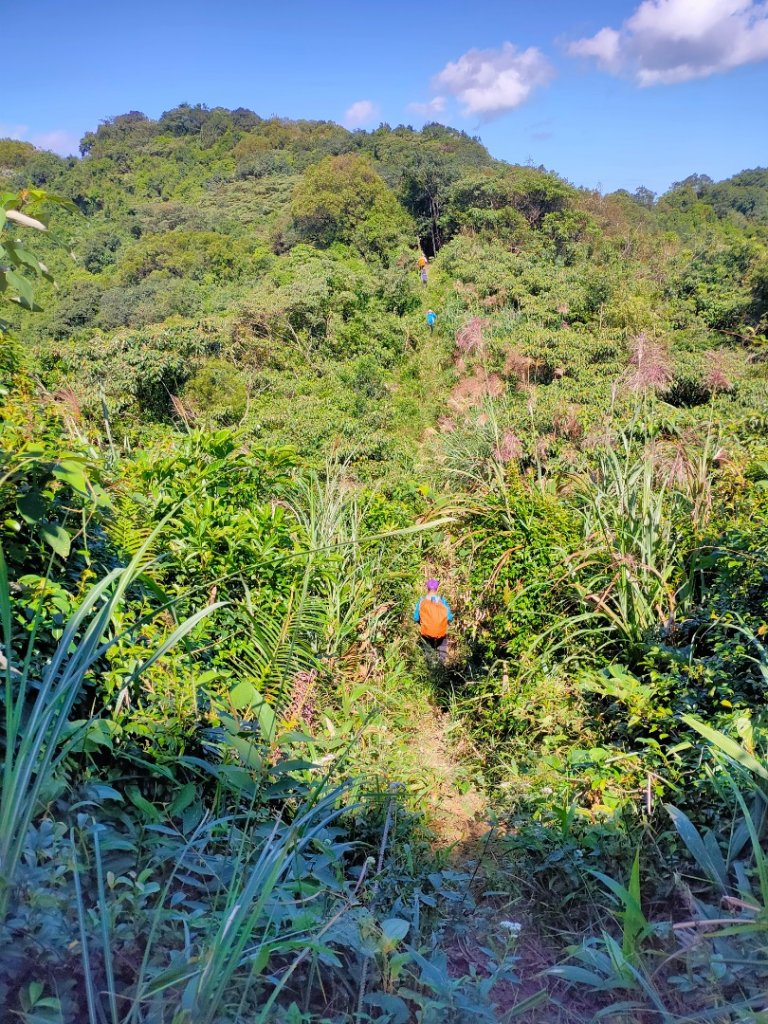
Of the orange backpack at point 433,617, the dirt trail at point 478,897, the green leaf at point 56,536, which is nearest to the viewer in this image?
the dirt trail at point 478,897

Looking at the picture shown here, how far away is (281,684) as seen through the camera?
2.81 meters

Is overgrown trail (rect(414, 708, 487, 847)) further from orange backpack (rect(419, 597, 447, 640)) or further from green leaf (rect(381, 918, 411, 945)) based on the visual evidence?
green leaf (rect(381, 918, 411, 945))

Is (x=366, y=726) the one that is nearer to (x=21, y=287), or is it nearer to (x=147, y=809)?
(x=147, y=809)

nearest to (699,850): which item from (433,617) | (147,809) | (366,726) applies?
(147,809)

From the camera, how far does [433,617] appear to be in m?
→ 3.83

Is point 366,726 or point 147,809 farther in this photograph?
point 366,726

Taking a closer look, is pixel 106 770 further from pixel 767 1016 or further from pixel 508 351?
pixel 508 351

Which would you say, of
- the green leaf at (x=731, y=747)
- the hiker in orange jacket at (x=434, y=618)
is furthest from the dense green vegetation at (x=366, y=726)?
the hiker in orange jacket at (x=434, y=618)

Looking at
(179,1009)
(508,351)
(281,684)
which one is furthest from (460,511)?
(508,351)

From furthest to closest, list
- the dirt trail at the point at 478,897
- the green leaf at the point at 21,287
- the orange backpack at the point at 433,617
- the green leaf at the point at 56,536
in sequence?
the orange backpack at the point at 433,617 < the green leaf at the point at 56,536 < the dirt trail at the point at 478,897 < the green leaf at the point at 21,287

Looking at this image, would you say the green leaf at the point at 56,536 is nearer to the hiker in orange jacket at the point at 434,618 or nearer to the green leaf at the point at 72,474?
the green leaf at the point at 72,474

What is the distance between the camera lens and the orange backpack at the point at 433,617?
3.83 m

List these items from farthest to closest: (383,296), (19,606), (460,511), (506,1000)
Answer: (383,296) < (460,511) < (19,606) < (506,1000)

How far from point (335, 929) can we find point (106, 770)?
2.76 ft
